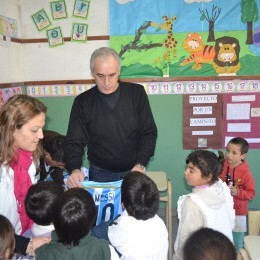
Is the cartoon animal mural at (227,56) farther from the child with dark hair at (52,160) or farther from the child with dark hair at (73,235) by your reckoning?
the child with dark hair at (73,235)

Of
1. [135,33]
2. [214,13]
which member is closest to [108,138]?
[135,33]

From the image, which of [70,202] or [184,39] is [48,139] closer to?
[70,202]

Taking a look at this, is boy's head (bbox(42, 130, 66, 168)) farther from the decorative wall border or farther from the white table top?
the white table top

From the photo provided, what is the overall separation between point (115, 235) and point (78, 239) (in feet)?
0.90

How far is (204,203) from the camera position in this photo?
1.89 m

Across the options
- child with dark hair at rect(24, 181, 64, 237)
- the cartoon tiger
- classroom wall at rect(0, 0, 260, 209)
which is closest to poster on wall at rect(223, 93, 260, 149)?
classroom wall at rect(0, 0, 260, 209)

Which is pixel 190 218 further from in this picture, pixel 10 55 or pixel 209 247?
pixel 10 55

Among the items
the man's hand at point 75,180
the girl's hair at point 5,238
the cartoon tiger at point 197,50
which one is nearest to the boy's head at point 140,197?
the man's hand at point 75,180

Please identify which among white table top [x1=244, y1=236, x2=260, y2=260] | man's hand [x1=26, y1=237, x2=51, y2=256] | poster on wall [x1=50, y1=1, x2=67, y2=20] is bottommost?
white table top [x1=244, y1=236, x2=260, y2=260]

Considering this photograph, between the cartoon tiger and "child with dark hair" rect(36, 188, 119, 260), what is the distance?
239cm

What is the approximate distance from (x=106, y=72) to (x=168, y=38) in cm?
161

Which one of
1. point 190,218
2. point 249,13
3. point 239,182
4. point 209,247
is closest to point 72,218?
point 209,247

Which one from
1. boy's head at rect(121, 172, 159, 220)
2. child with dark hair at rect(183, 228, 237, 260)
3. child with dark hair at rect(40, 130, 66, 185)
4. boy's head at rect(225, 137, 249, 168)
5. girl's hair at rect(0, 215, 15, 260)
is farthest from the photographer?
boy's head at rect(225, 137, 249, 168)

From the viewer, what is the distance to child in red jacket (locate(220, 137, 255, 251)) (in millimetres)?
2525
